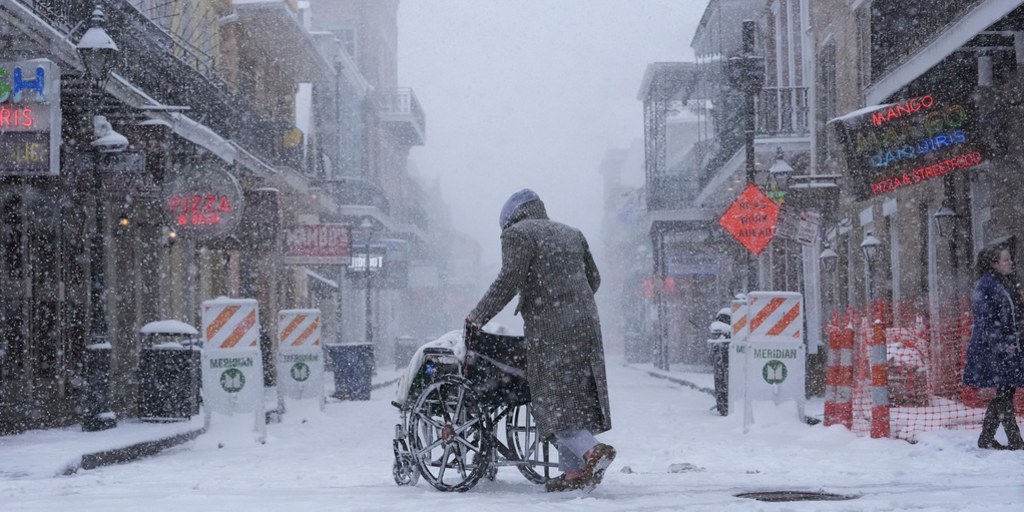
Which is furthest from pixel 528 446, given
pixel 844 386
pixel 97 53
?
pixel 97 53

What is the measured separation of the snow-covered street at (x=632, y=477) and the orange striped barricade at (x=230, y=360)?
1.07 ft

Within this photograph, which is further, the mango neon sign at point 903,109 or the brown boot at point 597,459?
the mango neon sign at point 903,109

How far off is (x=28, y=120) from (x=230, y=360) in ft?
8.99

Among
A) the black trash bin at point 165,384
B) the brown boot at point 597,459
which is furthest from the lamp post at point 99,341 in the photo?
the brown boot at point 597,459

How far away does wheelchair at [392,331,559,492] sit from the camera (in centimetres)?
686

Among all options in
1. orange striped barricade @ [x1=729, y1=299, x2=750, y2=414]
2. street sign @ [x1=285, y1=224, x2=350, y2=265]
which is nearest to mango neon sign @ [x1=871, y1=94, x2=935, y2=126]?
orange striped barricade @ [x1=729, y1=299, x2=750, y2=414]

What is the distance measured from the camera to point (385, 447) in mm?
11023

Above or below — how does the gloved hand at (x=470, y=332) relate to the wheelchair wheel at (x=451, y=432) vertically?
above

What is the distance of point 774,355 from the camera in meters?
11.7

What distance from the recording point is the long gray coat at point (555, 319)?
6.68 metres

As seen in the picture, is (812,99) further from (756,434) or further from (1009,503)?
(1009,503)

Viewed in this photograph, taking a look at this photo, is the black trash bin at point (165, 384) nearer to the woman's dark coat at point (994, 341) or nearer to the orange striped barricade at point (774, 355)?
→ the orange striped barricade at point (774, 355)

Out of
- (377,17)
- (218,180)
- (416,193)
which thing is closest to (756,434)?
Answer: (218,180)

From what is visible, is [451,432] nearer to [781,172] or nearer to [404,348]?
[781,172]
